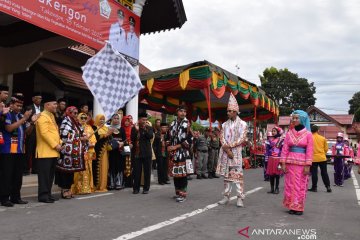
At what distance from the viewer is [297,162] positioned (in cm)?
625

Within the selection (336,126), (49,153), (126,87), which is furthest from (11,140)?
(336,126)

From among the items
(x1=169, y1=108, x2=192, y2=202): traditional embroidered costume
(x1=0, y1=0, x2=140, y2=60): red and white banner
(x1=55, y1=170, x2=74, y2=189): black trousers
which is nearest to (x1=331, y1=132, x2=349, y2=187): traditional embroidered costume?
(x1=169, y1=108, x2=192, y2=202): traditional embroidered costume

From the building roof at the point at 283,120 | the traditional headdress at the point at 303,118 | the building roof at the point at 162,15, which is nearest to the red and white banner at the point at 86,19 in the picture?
the building roof at the point at 162,15

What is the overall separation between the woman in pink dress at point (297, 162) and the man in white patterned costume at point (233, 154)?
2.60ft

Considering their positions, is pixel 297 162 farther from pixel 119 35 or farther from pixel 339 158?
pixel 339 158

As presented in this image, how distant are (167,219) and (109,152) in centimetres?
350

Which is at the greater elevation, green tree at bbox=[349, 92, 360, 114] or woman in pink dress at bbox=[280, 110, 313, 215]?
green tree at bbox=[349, 92, 360, 114]

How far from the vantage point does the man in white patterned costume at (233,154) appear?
268 inches

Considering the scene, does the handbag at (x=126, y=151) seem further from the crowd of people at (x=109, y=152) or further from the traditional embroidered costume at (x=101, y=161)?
the traditional embroidered costume at (x=101, y=161)

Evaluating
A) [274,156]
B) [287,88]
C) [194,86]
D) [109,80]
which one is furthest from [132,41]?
[287,88]

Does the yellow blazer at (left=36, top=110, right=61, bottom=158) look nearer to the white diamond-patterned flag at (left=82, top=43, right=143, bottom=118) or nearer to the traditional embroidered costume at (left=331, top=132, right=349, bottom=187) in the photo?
the white diamond-patterned flag at (left=82, top=43, right=143, bottom=118)

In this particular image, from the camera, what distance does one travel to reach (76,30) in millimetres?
9320

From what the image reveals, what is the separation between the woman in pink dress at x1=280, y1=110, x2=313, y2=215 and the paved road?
244 mm

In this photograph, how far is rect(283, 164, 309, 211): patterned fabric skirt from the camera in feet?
20.1
